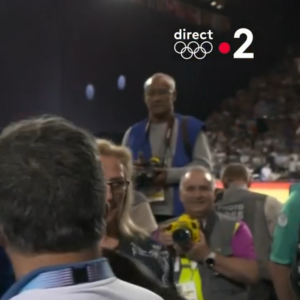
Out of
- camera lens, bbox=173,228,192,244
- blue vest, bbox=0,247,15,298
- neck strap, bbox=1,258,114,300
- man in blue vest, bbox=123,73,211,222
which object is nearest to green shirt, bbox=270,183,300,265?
camera lens, bbox=173,228,192,244

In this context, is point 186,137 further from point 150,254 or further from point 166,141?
point 150,254

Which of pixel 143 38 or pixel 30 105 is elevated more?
pixel 143 38

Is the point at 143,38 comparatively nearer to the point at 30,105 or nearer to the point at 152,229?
the point at 30,105

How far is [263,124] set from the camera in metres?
12.5

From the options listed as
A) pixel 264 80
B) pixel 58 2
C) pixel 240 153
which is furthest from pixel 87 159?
pixel 264 80

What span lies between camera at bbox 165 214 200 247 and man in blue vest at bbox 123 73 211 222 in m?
0.65

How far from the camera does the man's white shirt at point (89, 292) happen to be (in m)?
0.76

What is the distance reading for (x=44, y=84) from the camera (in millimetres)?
7086

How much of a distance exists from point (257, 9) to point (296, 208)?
29.0ft

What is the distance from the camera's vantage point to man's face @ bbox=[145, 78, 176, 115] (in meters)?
3.16

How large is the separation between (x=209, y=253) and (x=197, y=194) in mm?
274

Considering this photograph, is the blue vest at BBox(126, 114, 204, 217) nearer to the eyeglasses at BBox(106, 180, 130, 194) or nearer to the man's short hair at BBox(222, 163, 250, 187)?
the man's short hair at BBox(222, 163, 250, 187)

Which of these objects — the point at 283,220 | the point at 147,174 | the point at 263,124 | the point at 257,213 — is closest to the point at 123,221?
the point at 283,220

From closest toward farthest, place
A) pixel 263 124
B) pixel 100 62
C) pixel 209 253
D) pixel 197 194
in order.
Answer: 1. pixel 209 253
2. pixel 197 194
3. pixel 100 62
4. pixel 263 124
